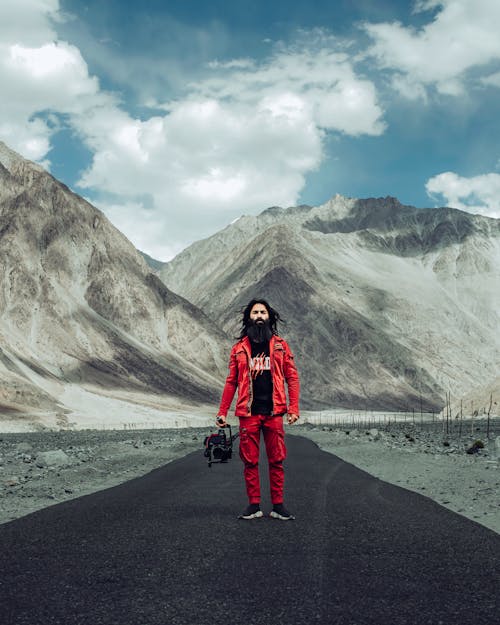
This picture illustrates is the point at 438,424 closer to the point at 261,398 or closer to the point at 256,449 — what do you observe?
the point at 256,449

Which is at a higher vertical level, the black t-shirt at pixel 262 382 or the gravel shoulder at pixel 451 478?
the black t-shirt at pixel 262 382

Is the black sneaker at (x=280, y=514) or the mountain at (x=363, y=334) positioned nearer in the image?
the black sneaker at (x=280, y=514)

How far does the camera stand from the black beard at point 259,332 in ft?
29.4

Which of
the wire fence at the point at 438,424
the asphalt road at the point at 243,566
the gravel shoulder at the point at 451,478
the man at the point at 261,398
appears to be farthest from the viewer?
the wire fence at the point at 438,424

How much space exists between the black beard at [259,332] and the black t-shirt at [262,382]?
13cm

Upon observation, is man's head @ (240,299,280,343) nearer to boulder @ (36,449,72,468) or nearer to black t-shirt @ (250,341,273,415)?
black t-shirt @ (250,341,273,415)

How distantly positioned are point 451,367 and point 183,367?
76.5m

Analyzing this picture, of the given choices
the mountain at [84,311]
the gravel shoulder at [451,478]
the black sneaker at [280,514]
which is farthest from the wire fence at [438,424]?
the black sneaker at [280,514]

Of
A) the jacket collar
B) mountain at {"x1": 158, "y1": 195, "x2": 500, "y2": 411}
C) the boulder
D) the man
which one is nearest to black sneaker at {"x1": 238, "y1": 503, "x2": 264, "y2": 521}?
the man

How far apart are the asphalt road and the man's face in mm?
2391

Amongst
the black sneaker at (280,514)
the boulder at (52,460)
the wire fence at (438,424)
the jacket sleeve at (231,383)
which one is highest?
the jacket sleeve at (231,383)

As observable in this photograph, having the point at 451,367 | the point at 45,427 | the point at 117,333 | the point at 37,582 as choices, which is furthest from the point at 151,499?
the point at 451,367

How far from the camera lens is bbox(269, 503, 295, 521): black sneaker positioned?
852cm

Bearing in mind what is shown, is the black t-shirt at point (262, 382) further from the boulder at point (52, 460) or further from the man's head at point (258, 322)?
the boulder at point (52, 460)
